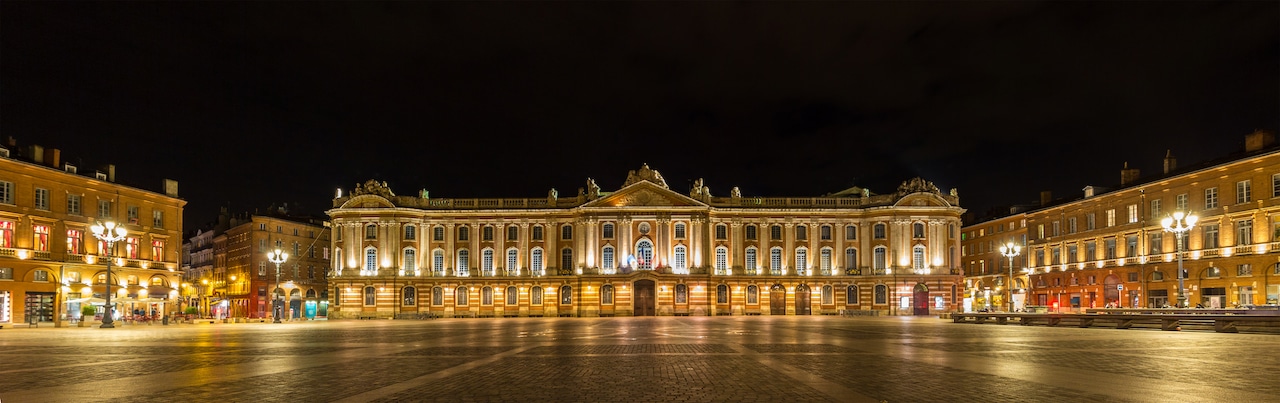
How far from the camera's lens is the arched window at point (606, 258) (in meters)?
90.0

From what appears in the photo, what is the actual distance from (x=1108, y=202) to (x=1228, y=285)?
17.9 metres

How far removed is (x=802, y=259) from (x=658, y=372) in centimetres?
7469

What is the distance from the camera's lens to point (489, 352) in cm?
2744

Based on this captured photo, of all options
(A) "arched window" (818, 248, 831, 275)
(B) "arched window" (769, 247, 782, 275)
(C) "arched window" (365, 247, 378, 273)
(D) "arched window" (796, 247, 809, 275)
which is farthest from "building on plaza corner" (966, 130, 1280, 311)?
(C) "arched window" (365, 247, 378, 273)

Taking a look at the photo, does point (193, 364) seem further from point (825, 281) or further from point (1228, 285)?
point (825, 281)

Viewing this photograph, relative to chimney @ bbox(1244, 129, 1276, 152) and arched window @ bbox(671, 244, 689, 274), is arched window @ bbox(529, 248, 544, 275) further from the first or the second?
chimney @ bbox(1244, 129, 1276, 152)

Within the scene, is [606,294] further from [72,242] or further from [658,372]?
[658,372]

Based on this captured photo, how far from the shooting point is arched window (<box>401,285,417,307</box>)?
300 ft

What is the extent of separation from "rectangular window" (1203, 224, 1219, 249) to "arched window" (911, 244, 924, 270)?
26657mm

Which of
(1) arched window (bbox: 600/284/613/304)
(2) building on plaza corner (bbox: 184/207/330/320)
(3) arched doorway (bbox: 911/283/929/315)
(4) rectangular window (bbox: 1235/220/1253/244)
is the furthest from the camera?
(2) building on plaza corner (bbox: 184/207/330/320)

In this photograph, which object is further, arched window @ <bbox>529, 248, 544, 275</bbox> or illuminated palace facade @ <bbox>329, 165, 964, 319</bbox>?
arched window @ <bbox>529, 248, 544, 275</bbox>

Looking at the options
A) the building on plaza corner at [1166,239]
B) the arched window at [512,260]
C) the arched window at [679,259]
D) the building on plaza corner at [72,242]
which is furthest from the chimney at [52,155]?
the building on plaza corner at [1166,239]

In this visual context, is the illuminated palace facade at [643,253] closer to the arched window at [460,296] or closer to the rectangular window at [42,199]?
the arched window at [460,296]

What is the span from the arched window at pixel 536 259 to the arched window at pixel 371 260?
15.0m
